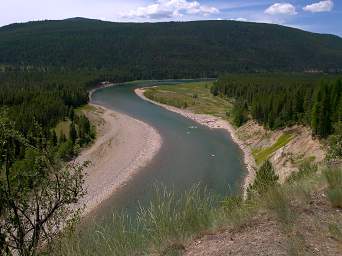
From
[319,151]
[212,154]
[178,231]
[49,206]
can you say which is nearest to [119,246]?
[178,231]

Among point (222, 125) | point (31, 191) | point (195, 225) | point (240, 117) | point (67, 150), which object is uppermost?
point (195, 225)

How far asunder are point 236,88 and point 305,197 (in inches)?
5163

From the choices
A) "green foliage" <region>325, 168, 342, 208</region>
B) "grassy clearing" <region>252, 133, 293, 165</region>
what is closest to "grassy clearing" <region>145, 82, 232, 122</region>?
"grassy clearing" <region>252, 133, 293, 165</region>

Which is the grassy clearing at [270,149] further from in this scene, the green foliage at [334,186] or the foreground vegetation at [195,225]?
the foreground vegetation at [195,225]

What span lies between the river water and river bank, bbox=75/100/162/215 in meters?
1.34

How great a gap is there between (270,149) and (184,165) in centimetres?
1274

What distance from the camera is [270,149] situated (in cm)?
6200

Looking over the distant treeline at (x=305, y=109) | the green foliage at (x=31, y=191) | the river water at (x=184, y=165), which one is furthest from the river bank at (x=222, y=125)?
the green foliage at (x=31, y=191)

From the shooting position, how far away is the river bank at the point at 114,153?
48.8 metres

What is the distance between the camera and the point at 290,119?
70000mm

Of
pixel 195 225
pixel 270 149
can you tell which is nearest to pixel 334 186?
pixel 195 225

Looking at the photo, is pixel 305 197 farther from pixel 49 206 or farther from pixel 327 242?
pixel 49 206

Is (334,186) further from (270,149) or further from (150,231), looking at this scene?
(270,149)

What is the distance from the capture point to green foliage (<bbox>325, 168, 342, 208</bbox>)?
1050 centimetres
